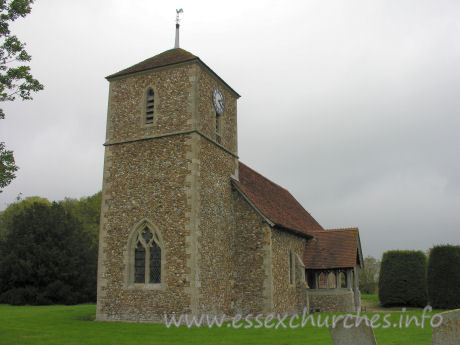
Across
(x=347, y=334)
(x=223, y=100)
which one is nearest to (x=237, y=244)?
(x=223, y=100)

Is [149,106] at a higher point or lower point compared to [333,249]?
higher

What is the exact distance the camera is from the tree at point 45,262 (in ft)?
105

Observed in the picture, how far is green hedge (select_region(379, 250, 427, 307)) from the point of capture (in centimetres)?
2770

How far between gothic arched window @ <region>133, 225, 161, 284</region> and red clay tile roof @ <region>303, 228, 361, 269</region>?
10.1 metres

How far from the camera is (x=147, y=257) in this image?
19.6 meters

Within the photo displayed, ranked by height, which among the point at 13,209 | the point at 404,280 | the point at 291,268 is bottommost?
the point at 404,280

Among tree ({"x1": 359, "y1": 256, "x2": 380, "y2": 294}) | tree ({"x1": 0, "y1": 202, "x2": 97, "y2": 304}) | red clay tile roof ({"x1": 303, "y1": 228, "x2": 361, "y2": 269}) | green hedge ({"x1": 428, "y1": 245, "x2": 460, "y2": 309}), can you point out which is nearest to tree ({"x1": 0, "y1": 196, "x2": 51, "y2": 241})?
tree ({"x1": 0, "y1": 202, "x2": 97, "y2": 304})

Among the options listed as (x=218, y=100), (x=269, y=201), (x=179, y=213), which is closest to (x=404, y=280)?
(x=269, y=201)

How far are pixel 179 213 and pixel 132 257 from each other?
10.1 ft

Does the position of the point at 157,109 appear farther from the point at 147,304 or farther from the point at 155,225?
the point at 147,304

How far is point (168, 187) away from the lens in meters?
19.8

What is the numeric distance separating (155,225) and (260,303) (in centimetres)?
635

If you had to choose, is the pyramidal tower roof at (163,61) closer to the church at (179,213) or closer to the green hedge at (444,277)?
the church at (179,213)

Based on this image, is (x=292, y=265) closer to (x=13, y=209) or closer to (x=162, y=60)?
(x=162, y=60)
